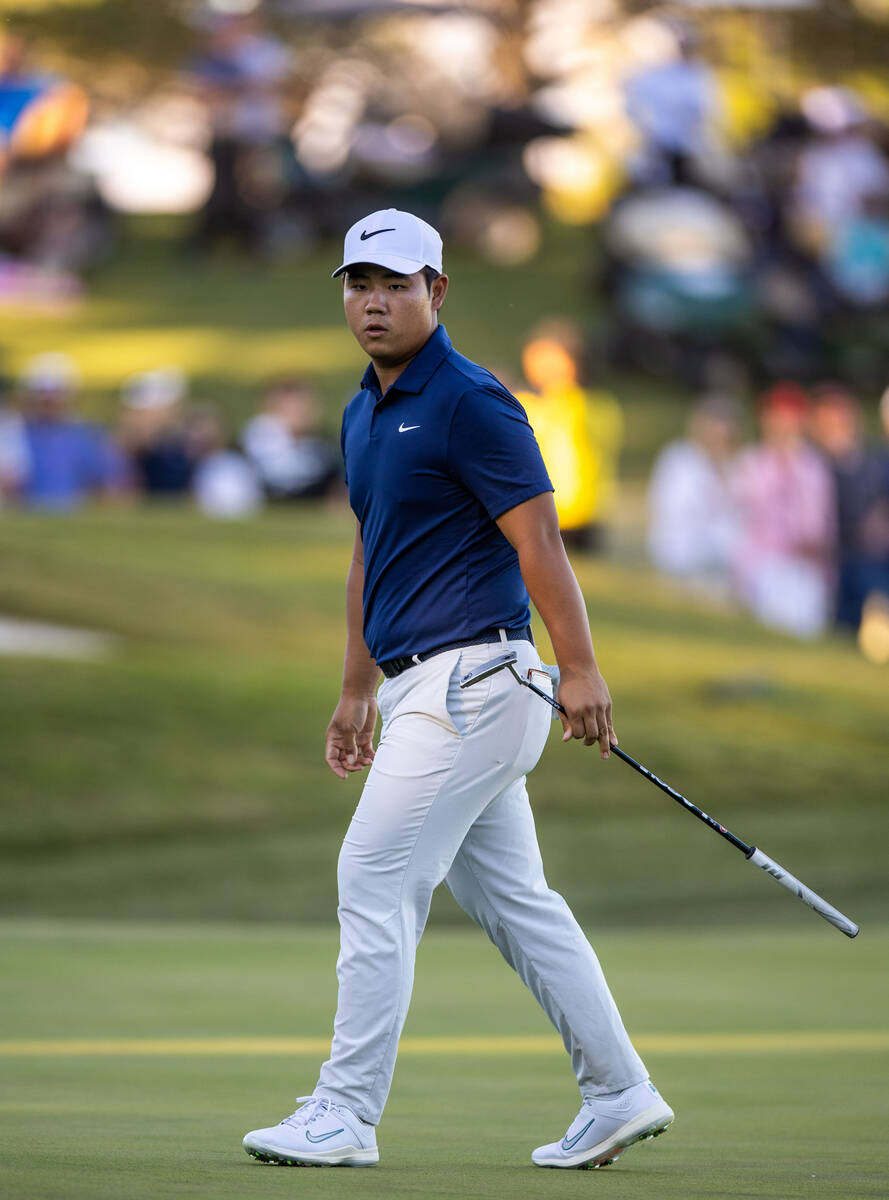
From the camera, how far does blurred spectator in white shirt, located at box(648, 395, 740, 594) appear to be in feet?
51.7

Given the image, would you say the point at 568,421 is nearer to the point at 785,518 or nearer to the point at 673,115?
the point at 785,518

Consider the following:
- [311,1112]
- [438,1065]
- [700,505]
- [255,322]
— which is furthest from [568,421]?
[255,322]

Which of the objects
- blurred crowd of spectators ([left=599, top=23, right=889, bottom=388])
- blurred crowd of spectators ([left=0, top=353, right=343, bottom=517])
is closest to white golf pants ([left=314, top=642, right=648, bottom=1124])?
Result: blurred crowd of spectators ([left=0, top=353, right=343, bottom=517])

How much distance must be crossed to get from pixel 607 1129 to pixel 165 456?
13493 millimetres

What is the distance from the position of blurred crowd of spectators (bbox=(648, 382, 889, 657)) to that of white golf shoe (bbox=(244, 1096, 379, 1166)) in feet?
37.9

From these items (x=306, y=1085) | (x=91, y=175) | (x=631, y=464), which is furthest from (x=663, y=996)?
(x=91, y=175)

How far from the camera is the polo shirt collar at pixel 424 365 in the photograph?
4555mm

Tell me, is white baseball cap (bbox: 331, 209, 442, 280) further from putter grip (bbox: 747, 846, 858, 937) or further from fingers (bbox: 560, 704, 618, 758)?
putter grip (bbox: 747, 846, 858, 937)

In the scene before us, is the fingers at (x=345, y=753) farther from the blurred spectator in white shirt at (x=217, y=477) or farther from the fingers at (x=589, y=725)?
the blurred spectator in white shirt at (x=217, y=477)

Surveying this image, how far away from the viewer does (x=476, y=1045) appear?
6.63m

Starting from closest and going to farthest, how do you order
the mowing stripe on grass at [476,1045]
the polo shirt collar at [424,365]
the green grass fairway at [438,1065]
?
1. the green grass fairway at [438,1065]
2. the polo shirt collar at [424,365]
3. the mowing stripe on grass at [476,1045]

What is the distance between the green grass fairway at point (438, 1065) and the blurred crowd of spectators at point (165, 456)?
6.96 m

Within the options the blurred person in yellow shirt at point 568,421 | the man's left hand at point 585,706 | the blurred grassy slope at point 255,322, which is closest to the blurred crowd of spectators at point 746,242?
the blurred grassy slope at point 255,322

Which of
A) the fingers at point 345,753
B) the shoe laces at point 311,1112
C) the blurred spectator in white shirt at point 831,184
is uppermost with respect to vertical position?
the blurred spectator in white shirt at point 831,184
